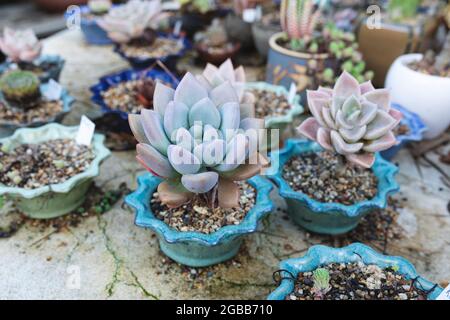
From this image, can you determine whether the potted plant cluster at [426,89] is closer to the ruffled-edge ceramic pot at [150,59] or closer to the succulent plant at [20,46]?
the ruffled-edge ceramic pot at [150,59]

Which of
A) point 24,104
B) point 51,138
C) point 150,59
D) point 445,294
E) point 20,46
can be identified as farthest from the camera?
point 150,59

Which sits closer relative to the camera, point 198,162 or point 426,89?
point 198,162

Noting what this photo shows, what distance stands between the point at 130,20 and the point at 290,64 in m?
1.09

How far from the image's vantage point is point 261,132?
4.02 feet

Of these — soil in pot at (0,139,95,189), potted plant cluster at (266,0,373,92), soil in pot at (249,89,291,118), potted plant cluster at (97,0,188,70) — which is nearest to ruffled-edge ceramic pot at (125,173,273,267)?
soil in pot at (0,139,95,189)

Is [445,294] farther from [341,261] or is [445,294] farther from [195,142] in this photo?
[195,142]

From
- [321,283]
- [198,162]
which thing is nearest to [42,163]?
[198,162]

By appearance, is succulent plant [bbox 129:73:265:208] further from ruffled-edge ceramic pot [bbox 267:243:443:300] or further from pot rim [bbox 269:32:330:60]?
pot rim [bbox 269:32:330:60]

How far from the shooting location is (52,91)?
2188 mm

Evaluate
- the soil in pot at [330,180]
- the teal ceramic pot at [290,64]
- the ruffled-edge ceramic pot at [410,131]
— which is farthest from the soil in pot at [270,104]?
the ruffled-edge ceramic pot at [410,131]

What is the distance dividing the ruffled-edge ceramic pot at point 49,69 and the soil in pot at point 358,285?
1951 mm

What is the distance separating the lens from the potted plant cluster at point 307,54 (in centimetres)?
238
